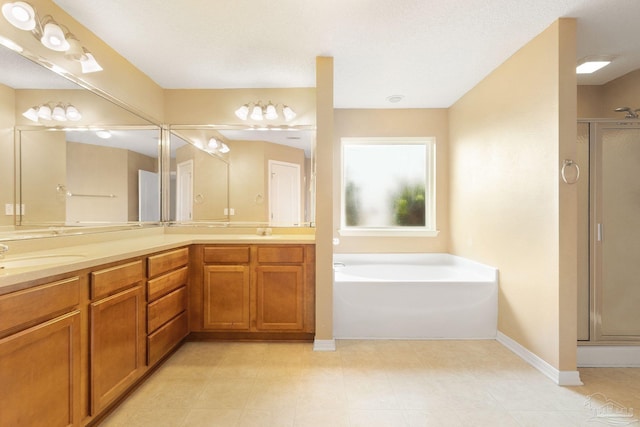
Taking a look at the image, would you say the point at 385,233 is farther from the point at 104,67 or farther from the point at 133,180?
the point at 104,67

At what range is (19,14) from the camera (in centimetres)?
156

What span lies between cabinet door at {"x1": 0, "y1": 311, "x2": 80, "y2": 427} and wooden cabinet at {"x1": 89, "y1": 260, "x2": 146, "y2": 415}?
0.11m

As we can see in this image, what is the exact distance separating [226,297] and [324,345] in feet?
2.97

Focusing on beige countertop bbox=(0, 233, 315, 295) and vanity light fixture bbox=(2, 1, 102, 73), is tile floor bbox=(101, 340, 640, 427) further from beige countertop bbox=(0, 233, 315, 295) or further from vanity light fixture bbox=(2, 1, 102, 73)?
vanity light fixture bbox=(2, 1, 102, 73)

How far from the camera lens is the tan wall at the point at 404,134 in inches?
142

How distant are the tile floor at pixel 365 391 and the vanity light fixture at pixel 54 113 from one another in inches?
68.5

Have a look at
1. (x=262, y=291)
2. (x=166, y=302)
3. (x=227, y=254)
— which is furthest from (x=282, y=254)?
(x=166, y=302)

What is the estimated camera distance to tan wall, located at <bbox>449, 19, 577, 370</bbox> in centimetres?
195

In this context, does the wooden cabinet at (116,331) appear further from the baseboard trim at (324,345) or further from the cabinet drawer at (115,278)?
the baseboard trim at (324,345)

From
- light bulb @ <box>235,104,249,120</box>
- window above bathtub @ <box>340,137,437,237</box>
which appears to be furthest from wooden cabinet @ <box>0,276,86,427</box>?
window above bathtub @ <box>340,137,437,237</box>

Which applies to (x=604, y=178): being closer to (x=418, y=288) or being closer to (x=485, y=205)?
(x=485, y=205)

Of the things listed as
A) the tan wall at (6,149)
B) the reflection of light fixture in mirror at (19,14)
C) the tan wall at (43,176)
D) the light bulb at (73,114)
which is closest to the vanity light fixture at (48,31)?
the reflection of light fixture in mirror at (19,14)

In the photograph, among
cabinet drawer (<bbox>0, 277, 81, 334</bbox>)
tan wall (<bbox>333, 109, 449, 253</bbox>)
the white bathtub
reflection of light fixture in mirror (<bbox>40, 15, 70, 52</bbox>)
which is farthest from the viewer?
tan wall (<bbox>333, 109, 449, 253</bbox>)

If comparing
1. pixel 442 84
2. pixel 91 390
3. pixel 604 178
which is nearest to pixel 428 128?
Result: pixel 442 84
